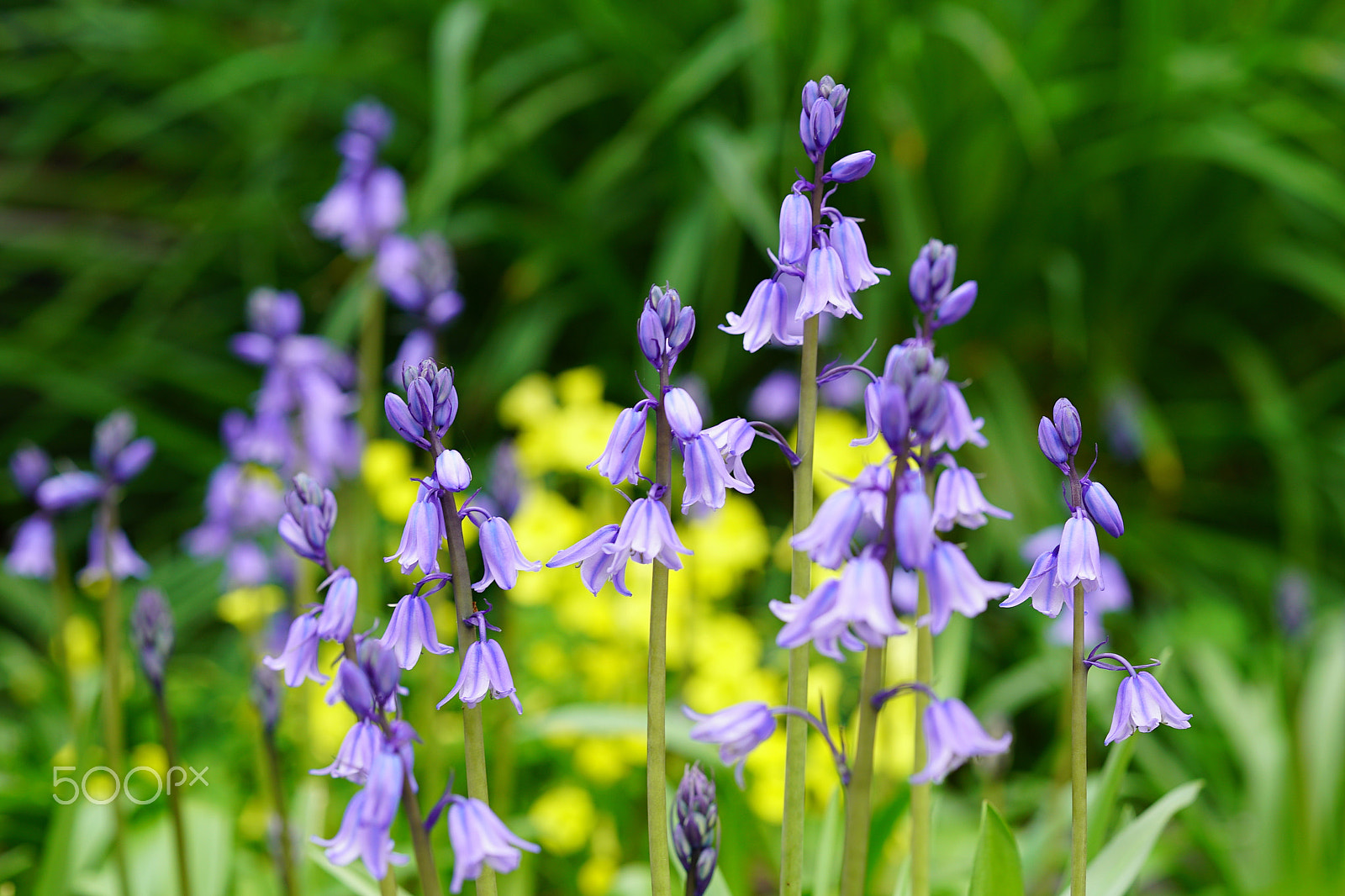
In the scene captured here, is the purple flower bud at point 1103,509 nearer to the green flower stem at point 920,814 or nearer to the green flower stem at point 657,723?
the green flower stem at point 920,814

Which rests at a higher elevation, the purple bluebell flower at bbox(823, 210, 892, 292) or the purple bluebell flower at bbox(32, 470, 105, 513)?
the purple bluebell flower at bbox(32, 470, 105, 513)

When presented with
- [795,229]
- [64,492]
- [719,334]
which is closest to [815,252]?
[795,229]

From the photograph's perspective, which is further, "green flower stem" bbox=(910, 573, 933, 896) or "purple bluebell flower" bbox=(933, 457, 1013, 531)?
"green flower stem" bbox=(910, 573, 933, 896)

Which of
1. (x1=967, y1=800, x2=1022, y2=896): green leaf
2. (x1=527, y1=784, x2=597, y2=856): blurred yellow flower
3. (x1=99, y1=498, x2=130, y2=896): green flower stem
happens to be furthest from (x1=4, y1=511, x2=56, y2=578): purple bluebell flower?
(x1=967, y1=800, x2=1022, y2=896): green leaf

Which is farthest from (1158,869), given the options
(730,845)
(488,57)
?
(488,57)

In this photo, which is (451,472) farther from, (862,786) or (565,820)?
(565,820)

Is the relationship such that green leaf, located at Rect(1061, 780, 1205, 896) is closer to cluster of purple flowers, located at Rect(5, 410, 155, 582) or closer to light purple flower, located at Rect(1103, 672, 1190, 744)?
light purple flower, located at Rect(1103, 672, 1190, 744)
